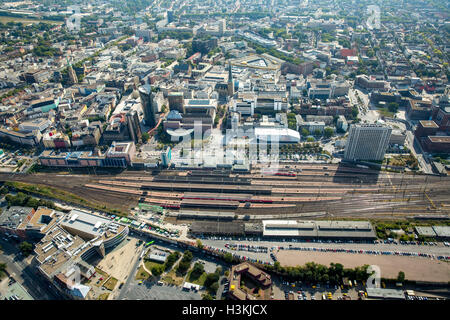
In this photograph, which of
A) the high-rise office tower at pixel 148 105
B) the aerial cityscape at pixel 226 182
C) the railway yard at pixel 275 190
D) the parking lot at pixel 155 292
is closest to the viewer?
the parking lot at pixel 155 292

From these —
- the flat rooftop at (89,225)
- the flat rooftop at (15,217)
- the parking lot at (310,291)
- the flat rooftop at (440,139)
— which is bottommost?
the parking lot at (310,291)

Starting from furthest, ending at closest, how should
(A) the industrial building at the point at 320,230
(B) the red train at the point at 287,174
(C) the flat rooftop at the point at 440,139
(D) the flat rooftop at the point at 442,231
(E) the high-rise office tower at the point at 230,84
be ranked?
1. (E) the high-rise office tower at the point at 230,84
2. (C) the flat rooftop at the point at 440,139
3. (B) the red train at the point at 287,174
4. (A) the industrial building at the point at 320,230
5. (D) the flat rooftop at the point at 442,231

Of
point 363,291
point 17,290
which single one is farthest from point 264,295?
point 17,290

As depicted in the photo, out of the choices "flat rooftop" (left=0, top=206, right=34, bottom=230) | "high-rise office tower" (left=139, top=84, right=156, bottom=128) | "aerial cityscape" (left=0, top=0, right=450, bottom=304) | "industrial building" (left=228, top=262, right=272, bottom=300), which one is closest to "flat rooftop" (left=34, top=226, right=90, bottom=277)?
"aerial cityscape" (left=0, top=0, right=450, bottom=304)

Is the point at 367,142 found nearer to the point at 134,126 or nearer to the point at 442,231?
the point at 442,231

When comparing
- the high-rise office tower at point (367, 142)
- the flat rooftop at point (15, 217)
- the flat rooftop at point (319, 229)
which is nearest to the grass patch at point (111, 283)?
the flat rooftop at point (15, 217)

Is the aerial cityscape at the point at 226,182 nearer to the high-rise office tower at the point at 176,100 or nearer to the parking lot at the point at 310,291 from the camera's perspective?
the parking lot at the point at 310,291
